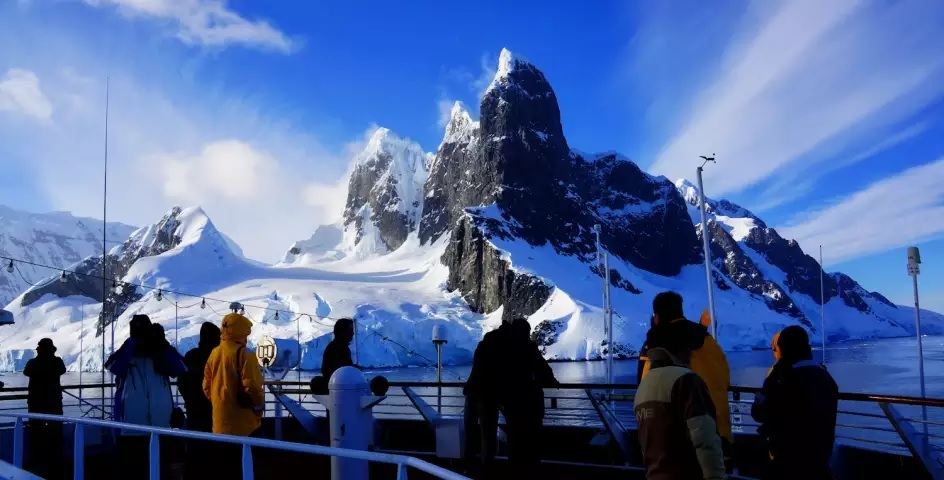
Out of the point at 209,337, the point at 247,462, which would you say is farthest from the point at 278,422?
the point at 247,462

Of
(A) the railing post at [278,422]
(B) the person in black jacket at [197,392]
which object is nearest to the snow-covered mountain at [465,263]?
(A) the railing post at [278,422]

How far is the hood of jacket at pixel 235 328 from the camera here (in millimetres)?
3936

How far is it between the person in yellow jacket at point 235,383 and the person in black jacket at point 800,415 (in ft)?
9.61

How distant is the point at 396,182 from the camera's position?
17662 centimetres

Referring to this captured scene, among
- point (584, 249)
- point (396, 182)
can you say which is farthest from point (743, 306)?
point (396, 182)

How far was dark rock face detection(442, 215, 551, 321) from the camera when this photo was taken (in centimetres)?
10219

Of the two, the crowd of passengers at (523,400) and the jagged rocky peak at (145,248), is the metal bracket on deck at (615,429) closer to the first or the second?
the crowd of passengers at (523,400)

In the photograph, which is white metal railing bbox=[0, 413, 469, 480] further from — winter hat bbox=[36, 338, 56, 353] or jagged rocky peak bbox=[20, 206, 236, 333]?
jagged rocky peak bbox=[20, 206, 236, 333]

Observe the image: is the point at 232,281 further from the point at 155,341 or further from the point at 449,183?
the point at 155,341

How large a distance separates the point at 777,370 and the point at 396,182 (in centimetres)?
17538

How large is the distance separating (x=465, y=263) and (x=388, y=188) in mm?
65432

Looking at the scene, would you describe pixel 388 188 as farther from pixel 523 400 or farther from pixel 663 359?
pixel 663 359

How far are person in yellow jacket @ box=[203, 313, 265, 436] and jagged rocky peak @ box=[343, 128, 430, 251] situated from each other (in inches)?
6510

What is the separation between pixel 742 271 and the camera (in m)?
189
